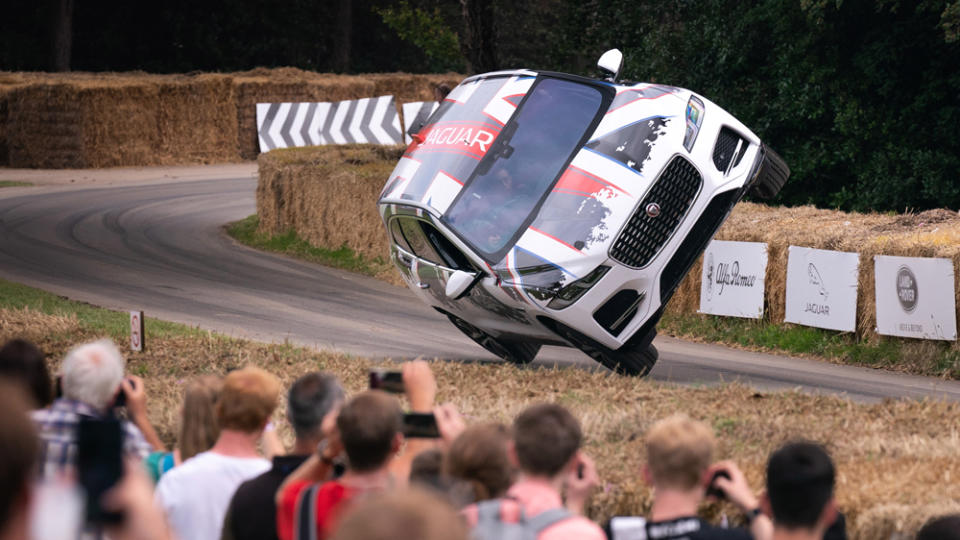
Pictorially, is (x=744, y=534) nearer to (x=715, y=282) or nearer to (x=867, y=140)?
(x=715, y=282)

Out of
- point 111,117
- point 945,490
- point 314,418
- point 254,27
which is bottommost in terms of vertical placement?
point 945,490

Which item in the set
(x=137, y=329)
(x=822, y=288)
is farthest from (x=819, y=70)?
(x=137, y=329)

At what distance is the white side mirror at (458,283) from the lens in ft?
35.1

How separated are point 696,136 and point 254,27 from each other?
45.8 metres

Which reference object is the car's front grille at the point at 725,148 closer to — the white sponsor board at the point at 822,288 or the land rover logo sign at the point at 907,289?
the land rover logo sign at the point at 907,289

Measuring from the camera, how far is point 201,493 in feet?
15.2

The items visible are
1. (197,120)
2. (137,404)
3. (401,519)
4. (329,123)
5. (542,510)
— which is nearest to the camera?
(401,519)

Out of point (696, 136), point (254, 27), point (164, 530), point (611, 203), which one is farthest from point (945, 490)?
point (254, 27)

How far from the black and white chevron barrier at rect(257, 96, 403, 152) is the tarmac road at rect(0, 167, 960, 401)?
964 centimetres

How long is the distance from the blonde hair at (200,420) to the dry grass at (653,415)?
184cm

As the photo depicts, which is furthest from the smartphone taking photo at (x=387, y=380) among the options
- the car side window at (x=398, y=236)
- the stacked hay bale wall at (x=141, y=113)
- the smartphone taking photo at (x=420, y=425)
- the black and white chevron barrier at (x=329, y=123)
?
the black and white chevron barrier at (x=329, y=123)

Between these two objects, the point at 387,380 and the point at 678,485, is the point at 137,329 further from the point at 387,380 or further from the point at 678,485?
the point at 678,485

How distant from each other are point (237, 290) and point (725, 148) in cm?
904

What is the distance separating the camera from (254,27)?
54.1 meters
